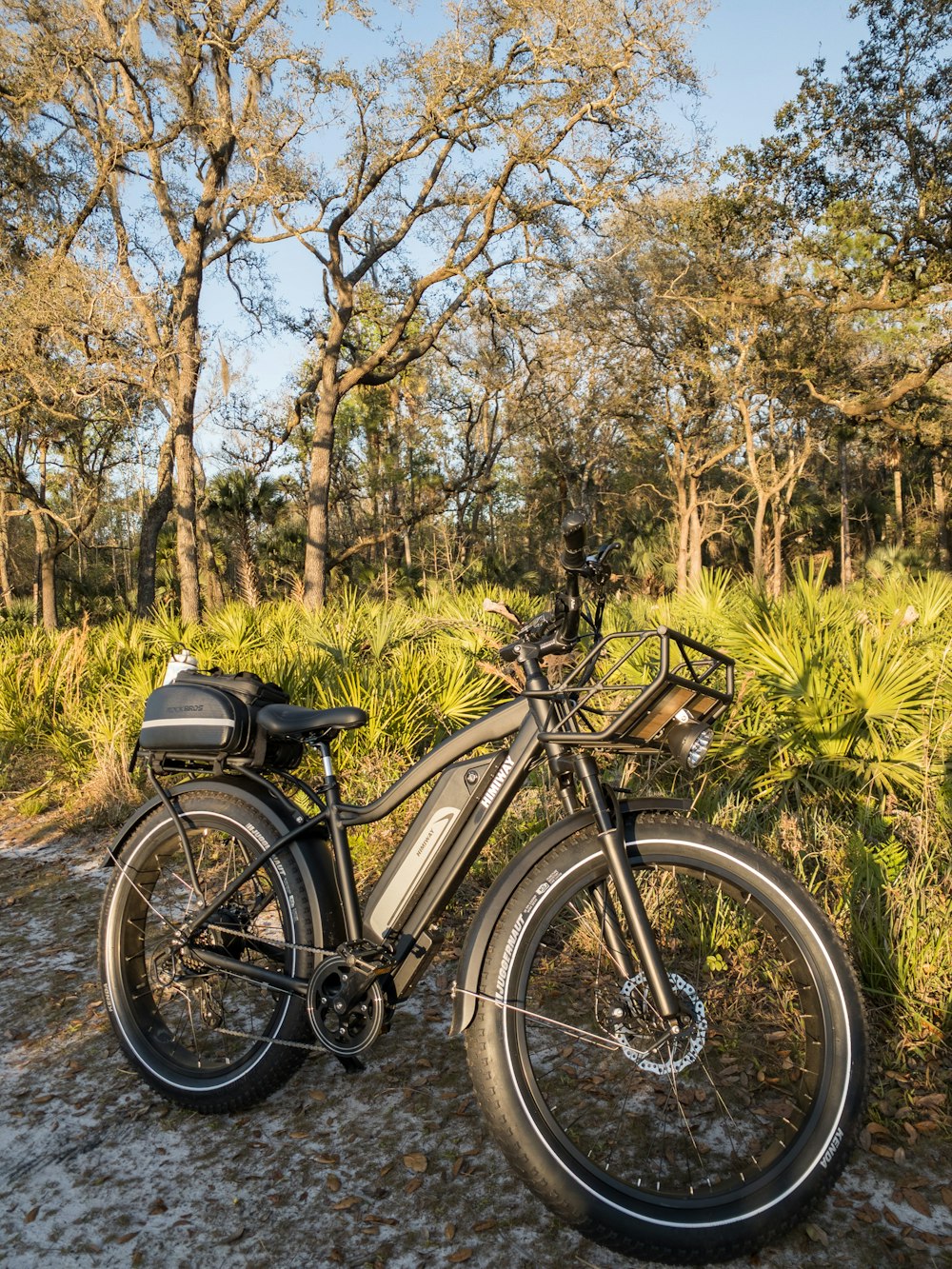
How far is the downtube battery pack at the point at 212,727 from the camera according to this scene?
2729mm

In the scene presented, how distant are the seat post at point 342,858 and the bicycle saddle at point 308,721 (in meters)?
0.05

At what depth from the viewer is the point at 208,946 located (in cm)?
282

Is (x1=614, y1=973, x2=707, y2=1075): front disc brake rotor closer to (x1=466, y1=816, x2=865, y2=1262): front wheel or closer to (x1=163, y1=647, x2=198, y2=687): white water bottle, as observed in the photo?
(x1=466, y1=816, x2=865, y2=1262): front wheel

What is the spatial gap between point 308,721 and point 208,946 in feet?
2.73

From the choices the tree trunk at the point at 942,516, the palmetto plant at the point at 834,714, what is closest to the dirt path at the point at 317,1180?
the palmetto plant at the point at 834,714

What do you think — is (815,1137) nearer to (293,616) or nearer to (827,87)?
(293,616)

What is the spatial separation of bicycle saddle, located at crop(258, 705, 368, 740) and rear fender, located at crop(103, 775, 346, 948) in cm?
21

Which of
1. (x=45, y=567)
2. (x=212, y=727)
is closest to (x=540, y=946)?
(x=212, y=727)

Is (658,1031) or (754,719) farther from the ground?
(754,719)

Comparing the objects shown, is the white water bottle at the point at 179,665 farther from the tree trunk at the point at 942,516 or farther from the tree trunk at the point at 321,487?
the tree trunk at the point at 942,516

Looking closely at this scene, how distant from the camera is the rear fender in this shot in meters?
2.59

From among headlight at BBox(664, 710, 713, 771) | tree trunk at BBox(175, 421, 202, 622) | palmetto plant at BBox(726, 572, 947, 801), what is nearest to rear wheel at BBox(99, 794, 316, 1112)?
headlight at BBox(664, 710, 713, 771)

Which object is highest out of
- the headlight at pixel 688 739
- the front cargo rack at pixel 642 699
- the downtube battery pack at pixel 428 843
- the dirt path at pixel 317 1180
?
the front cargo rack at pixel 642 699

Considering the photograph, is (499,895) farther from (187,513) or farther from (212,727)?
(187,513)
